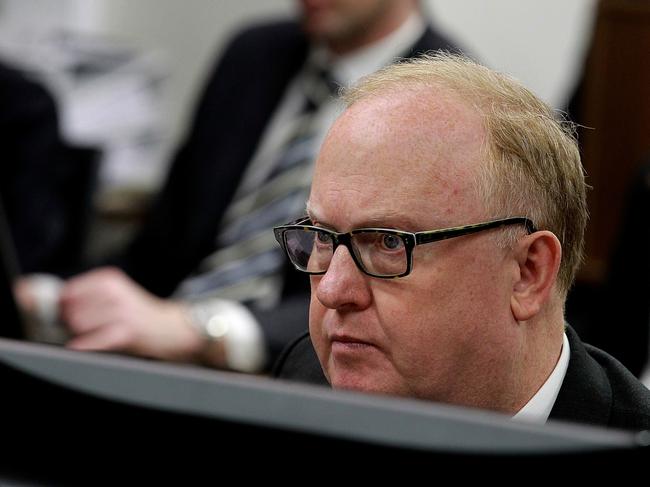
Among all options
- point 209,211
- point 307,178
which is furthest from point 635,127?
point 209,211

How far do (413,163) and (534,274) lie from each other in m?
0.11

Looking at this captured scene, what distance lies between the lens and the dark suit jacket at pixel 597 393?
784 mm

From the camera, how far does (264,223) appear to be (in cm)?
185

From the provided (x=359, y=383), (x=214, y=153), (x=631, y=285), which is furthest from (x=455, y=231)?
(x=214, y=153)

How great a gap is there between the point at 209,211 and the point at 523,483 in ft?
4.69

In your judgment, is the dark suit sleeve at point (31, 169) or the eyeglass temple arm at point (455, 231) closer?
the eyeglass temple arm at point (455, 231)

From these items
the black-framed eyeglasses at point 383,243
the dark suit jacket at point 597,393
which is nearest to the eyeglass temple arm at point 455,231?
the black-framed eyeglasses at point 383,243

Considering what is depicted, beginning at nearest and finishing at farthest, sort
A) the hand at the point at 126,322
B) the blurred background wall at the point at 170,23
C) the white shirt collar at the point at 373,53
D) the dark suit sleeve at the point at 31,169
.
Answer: the hand at the point at 126,322
the white shirt collar at the point at 373,53
the dark suit sleeve at the point at 31,169
the blurred background wall at the point at 170,23

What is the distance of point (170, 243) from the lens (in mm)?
2004

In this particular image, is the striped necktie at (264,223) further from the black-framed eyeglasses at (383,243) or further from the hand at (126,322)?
the black-framed eyeglasses at (383,243)

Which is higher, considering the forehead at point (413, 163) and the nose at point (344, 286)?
the forehead at point (413, 163)

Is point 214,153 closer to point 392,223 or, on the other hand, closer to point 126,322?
point 126,322

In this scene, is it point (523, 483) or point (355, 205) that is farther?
point (355, 205)

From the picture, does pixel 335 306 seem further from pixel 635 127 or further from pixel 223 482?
pixel 635 127
